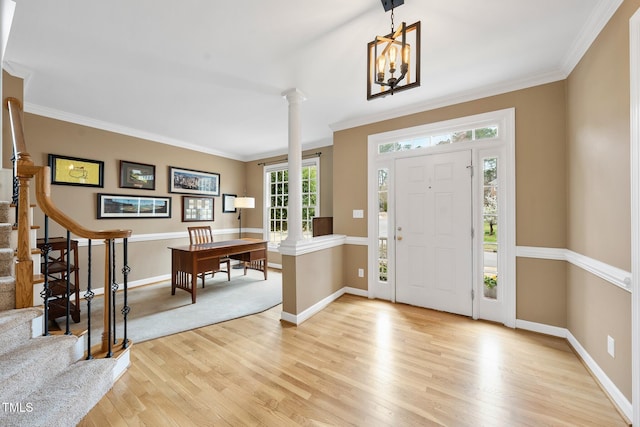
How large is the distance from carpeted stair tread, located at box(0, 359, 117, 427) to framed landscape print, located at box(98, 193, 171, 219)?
2.87 meters

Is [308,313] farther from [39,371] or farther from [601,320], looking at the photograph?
[601,320]

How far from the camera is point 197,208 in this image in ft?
16.5

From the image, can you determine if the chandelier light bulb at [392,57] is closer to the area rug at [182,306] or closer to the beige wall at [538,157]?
the beige wall at [538,157]

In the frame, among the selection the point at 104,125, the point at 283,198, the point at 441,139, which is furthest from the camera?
the point at 283,198

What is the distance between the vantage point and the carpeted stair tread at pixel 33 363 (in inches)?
51.0

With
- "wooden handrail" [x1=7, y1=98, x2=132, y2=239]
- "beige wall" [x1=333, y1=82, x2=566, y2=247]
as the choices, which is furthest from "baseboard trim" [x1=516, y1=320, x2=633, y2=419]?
"wooden handrail" [x1=7, y1=98, x2=132, y2=239]

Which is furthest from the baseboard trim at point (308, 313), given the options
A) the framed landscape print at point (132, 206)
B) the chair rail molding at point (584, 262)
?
the framed landscape print at point (132, 206)

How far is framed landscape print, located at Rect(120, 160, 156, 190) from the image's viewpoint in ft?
13.0

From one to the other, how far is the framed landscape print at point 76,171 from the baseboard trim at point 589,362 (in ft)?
19.1

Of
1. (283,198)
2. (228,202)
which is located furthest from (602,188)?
(228,202)

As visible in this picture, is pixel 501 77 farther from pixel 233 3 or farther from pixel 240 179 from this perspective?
pixel 240 179

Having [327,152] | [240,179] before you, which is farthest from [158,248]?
[327,152]

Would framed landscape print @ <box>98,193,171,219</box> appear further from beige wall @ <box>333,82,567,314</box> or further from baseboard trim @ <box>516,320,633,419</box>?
baseboard trim @ <box>516,320,633,419</box>

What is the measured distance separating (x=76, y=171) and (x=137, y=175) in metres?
0.74
